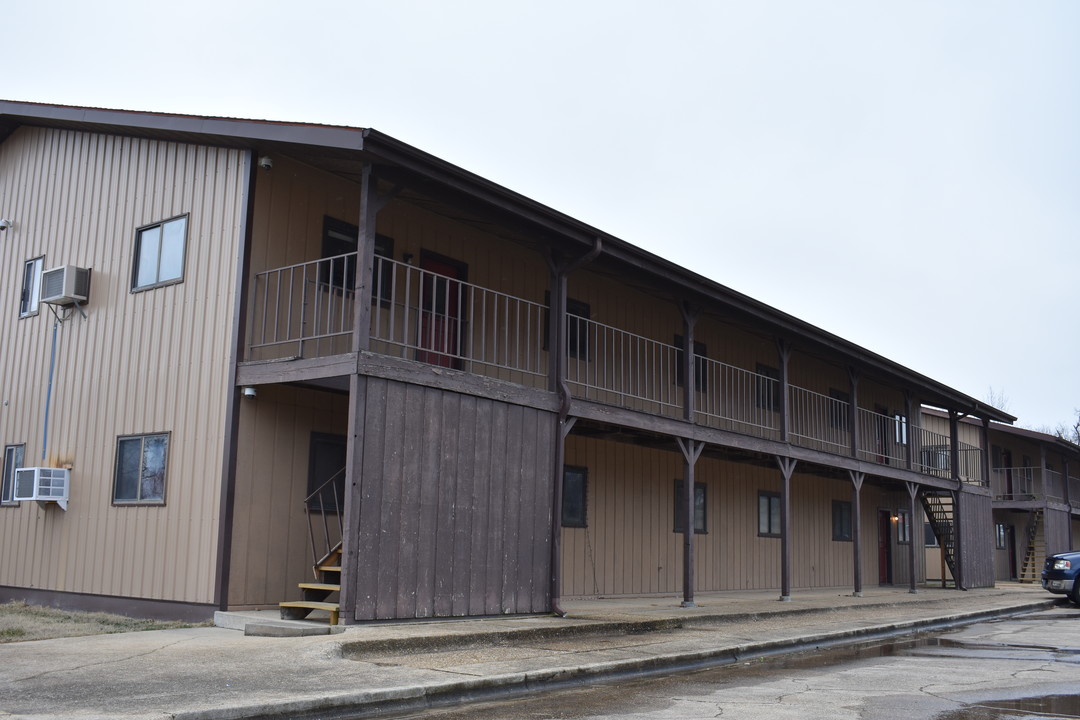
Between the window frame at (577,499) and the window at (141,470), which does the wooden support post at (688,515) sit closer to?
the window frame at (577,499)

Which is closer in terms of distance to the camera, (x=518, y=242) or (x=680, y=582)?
(x=518, y=242)

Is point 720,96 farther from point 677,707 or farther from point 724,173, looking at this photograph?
point 677,707

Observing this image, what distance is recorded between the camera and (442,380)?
12453 millimetres

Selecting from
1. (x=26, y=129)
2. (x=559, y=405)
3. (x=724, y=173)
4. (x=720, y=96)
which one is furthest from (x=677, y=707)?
(x=724, y=173)

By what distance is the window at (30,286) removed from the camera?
635 inches

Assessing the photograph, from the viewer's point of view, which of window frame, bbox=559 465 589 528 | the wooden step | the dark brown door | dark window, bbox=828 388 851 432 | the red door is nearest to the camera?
the wooden step

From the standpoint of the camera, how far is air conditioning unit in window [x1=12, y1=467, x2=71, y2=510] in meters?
14.3

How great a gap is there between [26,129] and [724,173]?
274 feet

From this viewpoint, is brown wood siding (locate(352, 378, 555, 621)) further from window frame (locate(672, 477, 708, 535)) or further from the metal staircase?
the metal staircase

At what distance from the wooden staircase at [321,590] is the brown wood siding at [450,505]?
0.47 m

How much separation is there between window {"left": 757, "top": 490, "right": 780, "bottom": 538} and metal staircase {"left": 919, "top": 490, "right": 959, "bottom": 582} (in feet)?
20.1

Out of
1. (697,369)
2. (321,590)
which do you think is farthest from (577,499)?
(321,590)

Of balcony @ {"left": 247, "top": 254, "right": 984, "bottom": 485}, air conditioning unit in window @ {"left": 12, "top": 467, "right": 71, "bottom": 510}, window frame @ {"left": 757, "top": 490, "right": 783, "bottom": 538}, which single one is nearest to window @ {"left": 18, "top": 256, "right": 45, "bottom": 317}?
air conditioning unit in window @ {"left": 12, "top": 467, "right": 71, "bottom": 510}

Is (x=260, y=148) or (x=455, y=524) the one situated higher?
(x=260, y=148)
